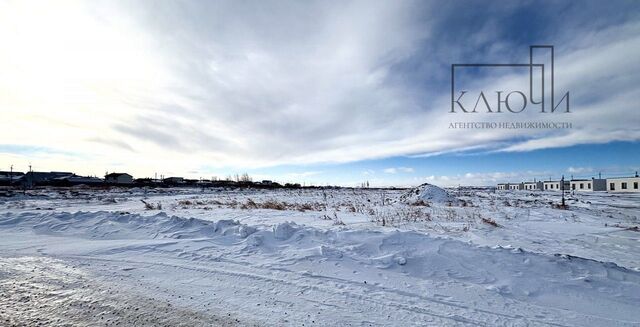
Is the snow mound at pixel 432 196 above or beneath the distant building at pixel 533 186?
beneath

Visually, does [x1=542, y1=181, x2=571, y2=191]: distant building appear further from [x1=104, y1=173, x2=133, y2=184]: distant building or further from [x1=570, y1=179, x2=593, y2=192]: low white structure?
[x1=104, y1=173, x2=133, y2=184]: distant building

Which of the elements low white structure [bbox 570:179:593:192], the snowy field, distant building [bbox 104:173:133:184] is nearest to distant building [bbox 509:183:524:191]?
low white structure [bbox 570:179:593:192]

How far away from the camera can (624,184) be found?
63500 mm

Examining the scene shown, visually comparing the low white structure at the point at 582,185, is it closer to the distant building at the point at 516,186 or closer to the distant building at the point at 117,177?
the distant building at the point at 516,186

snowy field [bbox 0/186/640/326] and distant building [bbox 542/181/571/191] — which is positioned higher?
distant building [bbox 542/181/571/191]

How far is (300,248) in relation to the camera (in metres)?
6.56

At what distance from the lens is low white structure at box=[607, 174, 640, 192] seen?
59.2 metres

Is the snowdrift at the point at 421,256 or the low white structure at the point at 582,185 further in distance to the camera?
the low white structure at the point at 582,185

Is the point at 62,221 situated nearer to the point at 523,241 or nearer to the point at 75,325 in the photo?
the point at 75,325

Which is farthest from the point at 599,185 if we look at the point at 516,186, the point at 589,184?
the point at 516,186

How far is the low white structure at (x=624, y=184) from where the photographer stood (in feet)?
194

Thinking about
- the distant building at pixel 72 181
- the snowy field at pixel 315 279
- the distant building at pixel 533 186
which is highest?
the distant building at pixel 533 186

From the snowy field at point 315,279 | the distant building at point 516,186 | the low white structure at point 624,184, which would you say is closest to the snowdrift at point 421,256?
the snowy field at point 315,279

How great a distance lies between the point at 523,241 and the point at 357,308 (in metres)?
5.81
